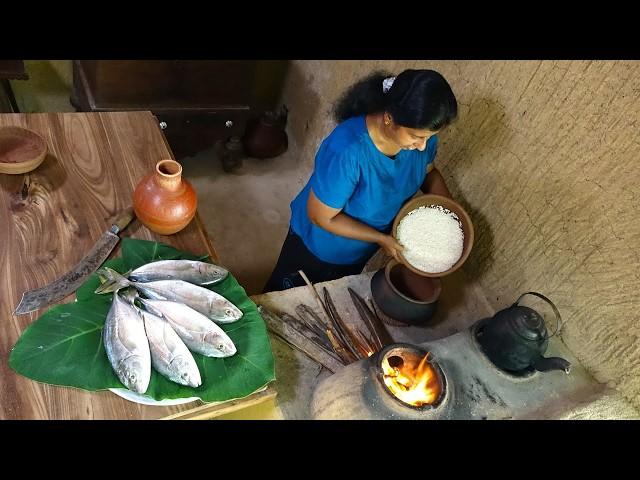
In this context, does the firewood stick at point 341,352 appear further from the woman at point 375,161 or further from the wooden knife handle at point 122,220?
the wooden knife handle at point 122,220

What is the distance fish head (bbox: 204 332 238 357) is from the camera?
1567 millimetres

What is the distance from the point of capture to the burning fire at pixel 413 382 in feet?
5.07

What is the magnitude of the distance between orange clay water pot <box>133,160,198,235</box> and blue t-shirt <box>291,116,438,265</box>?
0.52m

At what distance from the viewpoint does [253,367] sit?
62.2 inches

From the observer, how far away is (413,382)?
5.21 ft

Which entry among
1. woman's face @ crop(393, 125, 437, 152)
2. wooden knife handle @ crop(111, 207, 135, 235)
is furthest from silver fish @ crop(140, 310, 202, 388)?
woman's face @ crop(393, 125, 437, 152)

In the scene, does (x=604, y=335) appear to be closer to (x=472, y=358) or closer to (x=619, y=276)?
(x=619, y=276)

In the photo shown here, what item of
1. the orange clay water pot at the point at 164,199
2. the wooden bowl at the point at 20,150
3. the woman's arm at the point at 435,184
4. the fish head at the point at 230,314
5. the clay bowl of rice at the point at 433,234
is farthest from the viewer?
the woman's arm at the point at 435,184

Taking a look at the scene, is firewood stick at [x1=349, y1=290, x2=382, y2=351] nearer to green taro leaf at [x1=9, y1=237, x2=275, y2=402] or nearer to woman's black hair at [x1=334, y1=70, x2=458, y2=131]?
green taro leaf at [x1=9, y1=237, x2=275, y2=402]

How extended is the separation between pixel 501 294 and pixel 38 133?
205 cm

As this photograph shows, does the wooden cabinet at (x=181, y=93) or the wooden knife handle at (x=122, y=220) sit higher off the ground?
the wooden knife handle at (x=122, y=220)

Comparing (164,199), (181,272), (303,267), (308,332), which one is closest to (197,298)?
(181,272)

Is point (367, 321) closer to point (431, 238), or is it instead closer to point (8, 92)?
point (431, 238)

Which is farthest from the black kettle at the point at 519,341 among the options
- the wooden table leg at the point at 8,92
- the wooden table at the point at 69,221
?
the wooden table leg at the point at 8,92
